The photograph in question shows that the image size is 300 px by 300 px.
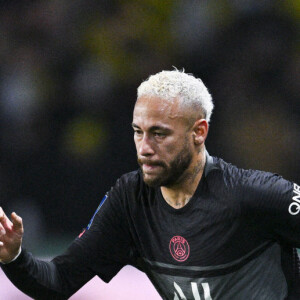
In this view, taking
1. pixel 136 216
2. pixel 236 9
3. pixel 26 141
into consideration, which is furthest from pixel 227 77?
pixel 136 216

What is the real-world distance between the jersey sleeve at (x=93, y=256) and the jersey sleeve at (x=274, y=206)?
1.85ft

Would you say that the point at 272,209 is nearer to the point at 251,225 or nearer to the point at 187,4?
the point at 251,225

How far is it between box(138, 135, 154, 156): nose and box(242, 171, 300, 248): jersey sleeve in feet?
1.23

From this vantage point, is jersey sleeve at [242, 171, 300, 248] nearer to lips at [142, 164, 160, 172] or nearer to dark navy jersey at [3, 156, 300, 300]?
dark navy jersey at [3, 156, 300, 300]

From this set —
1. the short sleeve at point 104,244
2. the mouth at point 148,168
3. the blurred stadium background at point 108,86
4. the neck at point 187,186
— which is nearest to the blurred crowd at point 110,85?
the blurred stadium background at point 108,86

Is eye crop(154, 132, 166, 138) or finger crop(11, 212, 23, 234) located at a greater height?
eye crop(154, 132, 166, 138)

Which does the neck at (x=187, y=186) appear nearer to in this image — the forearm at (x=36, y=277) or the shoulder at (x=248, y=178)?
the shoulder at (x=248, y=178)

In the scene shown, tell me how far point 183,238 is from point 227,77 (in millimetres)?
2825

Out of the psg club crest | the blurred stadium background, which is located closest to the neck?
the psg club crest

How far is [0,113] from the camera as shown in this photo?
527 centimetres

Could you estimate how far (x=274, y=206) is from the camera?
2.41m

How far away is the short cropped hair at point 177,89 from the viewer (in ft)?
8.17

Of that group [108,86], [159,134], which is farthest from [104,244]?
[108,86]

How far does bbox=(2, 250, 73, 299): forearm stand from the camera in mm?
2562
